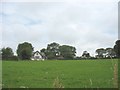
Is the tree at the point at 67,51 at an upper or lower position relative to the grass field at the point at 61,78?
upper

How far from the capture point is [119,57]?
496 cm

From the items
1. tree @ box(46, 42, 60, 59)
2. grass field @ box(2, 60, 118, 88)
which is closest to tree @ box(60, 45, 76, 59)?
tree @ box(46, 42, 60, 59)

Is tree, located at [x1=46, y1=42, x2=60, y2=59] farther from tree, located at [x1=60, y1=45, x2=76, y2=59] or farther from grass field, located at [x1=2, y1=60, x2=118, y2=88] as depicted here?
grass field, located at [x1=2, y1=60, x2=118, y2=88]

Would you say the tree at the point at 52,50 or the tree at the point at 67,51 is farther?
the tree at the point at 52,50

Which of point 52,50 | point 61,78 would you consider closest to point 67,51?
point 52,50

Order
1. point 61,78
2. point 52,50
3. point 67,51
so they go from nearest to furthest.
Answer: point 61,78 < point 67,51 < point 52,50

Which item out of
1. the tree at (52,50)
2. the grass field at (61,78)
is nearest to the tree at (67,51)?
the tree at (52,50)

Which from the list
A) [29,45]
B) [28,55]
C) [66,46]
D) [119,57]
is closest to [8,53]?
[28,55]

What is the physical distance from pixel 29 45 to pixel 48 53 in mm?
13623

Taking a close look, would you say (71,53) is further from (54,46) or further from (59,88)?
(59,88)

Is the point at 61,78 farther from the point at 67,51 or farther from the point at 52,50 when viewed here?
the point at 52,50

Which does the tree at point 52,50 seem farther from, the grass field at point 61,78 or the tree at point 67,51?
the grass field at point 61,78

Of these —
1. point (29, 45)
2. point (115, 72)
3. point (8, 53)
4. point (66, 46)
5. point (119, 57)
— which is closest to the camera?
point (115, 72)

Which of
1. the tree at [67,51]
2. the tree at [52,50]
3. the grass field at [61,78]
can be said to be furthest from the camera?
the tree at [52,50]
